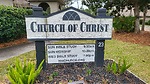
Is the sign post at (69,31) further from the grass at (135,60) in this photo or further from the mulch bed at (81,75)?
the grass at (135,60)

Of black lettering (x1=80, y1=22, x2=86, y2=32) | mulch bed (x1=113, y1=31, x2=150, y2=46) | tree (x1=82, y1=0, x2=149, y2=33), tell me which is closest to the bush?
tree (x1=82, y1=0, x2=149, y2=33)

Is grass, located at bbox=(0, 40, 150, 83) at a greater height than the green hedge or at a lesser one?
lesser

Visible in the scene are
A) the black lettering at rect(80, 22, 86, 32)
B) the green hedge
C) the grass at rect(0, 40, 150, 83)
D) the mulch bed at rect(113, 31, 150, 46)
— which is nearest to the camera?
the black lettering at rect(80, 22, 86, 32)

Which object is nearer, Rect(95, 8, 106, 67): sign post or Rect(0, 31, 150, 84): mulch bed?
Rect(0, 31, 150, 84): mulch bed

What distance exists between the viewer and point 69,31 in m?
3.90

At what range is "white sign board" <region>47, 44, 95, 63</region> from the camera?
401 centimetres

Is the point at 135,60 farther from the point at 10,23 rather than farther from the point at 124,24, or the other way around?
the point at 124,24

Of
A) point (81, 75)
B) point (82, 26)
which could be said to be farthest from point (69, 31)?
point (81, 75)

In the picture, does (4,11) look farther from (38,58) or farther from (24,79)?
(24,79)

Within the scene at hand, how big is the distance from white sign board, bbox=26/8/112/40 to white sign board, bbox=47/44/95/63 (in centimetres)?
25

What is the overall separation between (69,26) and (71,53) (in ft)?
2.14

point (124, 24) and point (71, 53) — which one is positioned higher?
point (124, 24)

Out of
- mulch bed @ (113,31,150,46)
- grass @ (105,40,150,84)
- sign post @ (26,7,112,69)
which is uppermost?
sign post @ (26,7,112,69)

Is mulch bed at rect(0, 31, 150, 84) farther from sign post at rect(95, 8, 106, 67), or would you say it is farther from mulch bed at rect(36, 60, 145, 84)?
sign post at rect(95, 8, 106, 67)
